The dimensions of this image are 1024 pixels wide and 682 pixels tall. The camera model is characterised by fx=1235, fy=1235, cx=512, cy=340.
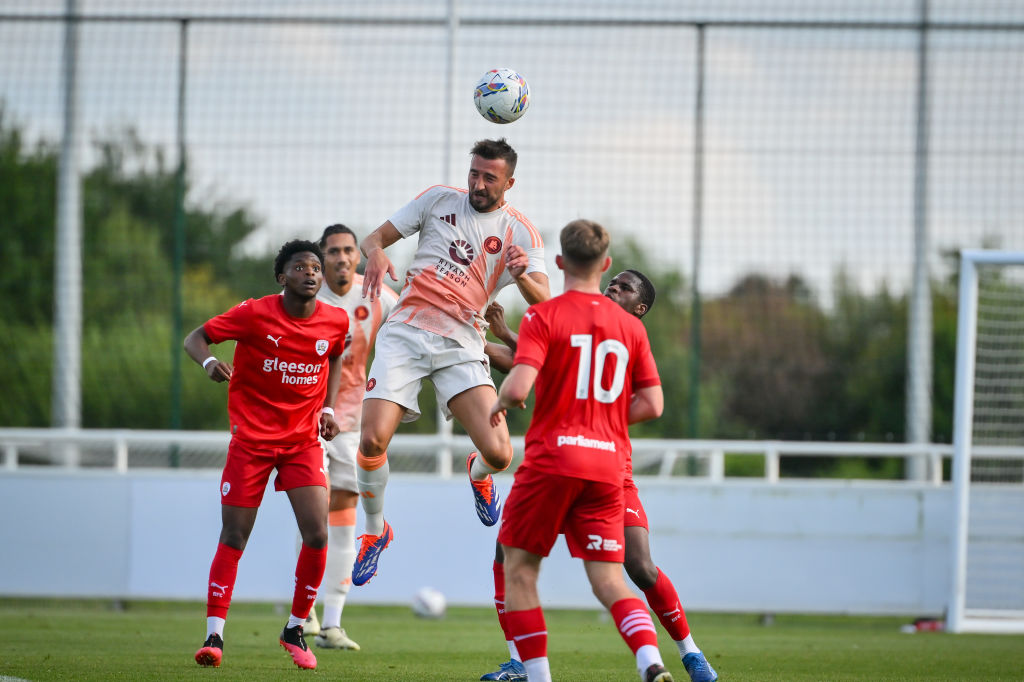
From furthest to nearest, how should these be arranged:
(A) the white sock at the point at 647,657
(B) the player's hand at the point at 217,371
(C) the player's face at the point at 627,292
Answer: (C) the player's face at the point at 627,292 < (B) the player's hand at the point at 217,371 < (A) the white sock at the point at 647,657

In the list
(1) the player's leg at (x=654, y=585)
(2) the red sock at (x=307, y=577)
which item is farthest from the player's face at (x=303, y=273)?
(1) the player's leg at (x=654, y=585)

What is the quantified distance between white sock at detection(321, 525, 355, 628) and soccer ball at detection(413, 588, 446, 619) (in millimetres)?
2128

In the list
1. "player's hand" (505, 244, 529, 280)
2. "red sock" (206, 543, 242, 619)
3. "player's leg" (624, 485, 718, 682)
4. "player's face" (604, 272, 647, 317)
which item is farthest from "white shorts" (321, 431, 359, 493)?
"player's leg" (624, 485, 718, 682)

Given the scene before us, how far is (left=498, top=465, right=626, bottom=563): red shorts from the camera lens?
4.67 meters

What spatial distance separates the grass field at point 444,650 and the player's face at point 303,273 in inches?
76.4

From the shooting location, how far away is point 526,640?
15.3 feet

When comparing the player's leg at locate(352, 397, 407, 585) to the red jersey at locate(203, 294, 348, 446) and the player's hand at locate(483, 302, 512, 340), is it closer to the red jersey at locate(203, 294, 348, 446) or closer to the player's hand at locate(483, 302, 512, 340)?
the red jersey at locate(203, 294, 348, 446)

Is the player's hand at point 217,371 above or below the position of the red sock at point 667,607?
above

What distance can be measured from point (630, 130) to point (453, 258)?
213 inches

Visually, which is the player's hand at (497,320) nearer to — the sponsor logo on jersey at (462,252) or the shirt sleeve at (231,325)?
the sponsor logo on jersey at (462,252)

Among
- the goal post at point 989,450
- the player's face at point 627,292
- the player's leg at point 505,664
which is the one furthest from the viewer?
the goal post at point 989,450

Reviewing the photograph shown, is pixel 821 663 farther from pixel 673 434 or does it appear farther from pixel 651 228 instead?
pixel 673 434

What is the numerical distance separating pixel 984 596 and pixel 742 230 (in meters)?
3.91

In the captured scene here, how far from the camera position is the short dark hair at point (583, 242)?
4746 mm
